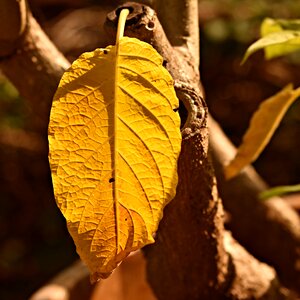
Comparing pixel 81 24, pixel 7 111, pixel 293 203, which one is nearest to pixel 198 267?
pixel 293 203

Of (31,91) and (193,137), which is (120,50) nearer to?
(193,137)

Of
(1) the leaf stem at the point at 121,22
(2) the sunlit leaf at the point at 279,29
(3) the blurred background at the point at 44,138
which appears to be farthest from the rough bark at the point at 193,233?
(3) the blurred background at the point at 44,138

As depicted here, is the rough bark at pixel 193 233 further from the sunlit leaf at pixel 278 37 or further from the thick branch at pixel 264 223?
the thick branch at pixel 264 223

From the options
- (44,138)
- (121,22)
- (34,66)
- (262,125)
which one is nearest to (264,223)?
(262,125)

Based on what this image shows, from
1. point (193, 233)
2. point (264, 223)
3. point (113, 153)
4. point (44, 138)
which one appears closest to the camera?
point (113, 153)

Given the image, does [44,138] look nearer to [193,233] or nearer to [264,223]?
[264,223]

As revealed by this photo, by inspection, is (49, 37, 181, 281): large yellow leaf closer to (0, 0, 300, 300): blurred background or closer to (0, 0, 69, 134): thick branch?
(0, 0, 69, 134): thick branch
